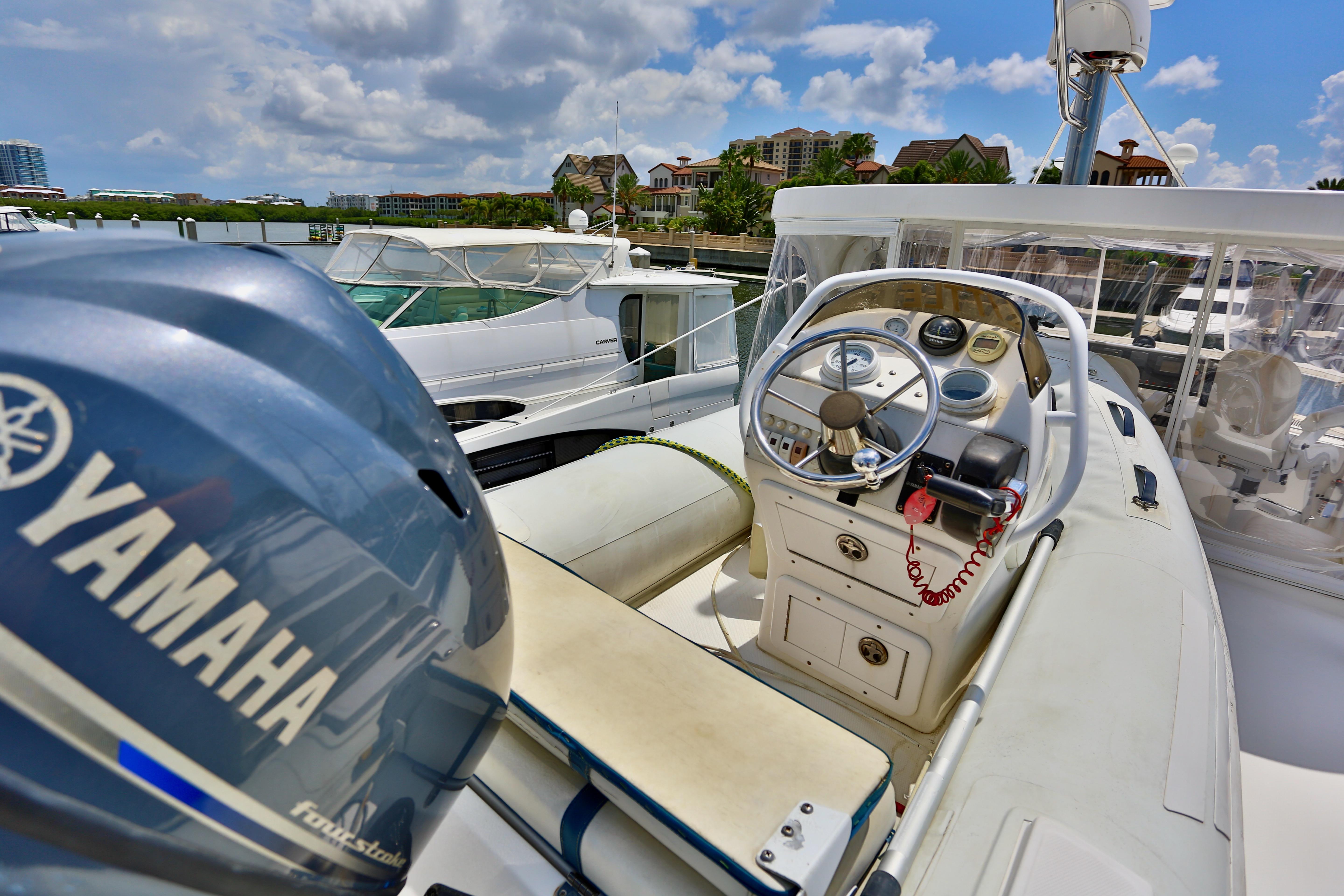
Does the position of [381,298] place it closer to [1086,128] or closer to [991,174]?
[1086,128]

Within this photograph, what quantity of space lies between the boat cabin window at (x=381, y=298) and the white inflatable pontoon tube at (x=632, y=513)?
2.96m

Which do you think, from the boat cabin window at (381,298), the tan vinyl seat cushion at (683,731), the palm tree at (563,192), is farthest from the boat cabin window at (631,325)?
the palm tree at (563,192)

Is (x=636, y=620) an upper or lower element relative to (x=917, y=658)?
upper

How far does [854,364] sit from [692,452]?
1.13 meters

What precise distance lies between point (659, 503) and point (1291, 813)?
217 cm

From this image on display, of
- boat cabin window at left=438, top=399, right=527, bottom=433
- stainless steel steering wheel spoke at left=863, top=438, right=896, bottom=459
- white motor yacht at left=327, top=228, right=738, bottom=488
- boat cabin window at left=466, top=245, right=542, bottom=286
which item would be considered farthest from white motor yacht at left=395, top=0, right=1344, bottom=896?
boat cabin window at left=466, top=245, right=542, bottom=286

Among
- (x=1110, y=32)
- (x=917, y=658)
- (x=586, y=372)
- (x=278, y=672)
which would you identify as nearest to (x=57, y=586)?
(x=278, y=672)

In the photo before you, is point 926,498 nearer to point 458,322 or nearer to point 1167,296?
point 1167,296

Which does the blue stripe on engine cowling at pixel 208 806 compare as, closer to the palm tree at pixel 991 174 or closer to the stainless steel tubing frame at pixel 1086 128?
the stainless steel tubing frame at pixel 1086 128

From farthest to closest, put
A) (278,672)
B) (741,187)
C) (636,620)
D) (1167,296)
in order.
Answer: (741,187) → (1167,296) → (636,620) → (278,672)

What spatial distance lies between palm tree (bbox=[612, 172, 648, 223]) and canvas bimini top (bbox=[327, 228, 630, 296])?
4217 cm

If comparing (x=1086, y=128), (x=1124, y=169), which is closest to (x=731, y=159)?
(x=1124, y=169)

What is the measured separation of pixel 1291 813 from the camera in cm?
Result: 191

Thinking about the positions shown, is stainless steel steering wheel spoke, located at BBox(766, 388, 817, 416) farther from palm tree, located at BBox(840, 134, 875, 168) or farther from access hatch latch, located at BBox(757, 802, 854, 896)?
palm tree, located at BBox(840, 134, 875, 168)
